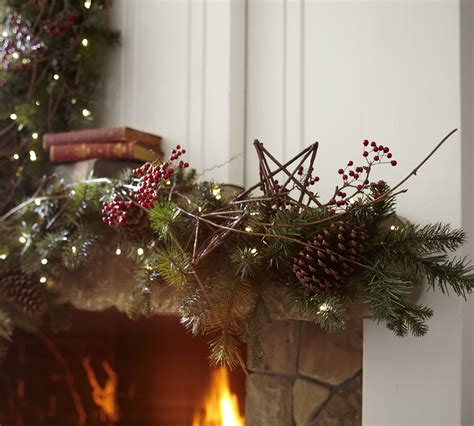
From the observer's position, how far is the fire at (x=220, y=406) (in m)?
1.71

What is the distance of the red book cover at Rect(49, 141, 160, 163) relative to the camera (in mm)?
1636

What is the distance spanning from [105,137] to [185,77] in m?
0.27

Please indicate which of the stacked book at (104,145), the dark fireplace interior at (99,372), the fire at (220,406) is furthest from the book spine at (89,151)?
the fire at (220,406)

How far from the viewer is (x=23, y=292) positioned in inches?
61.6

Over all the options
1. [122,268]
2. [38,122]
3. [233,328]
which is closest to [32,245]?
[122,268]

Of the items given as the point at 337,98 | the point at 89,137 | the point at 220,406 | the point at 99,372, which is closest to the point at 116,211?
the point at 89,137

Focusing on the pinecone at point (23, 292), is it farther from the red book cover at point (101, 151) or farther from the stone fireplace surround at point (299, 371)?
the red book cover at point (101, 151)

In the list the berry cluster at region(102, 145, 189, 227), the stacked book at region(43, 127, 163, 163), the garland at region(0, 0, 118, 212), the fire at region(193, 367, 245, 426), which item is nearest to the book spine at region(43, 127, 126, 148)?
the stacked book at region(43, 127, 163, 163)

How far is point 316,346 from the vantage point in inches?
61.6

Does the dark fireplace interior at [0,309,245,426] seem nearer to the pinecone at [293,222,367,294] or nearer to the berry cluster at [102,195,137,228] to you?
the berry cluster at [102,195,137,228]

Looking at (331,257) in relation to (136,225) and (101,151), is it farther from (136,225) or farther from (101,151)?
(101,151)

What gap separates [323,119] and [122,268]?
577 mm

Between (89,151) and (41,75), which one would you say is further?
(41,75)

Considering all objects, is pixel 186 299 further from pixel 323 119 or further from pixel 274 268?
pixel 323 119
